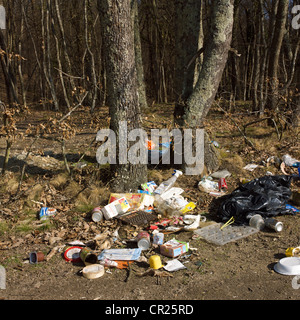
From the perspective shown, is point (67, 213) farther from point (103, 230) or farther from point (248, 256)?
point (248, 256)

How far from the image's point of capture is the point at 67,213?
492 centimetres

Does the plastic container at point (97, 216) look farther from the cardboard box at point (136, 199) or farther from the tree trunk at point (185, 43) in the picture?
the tree trunk at point (185, 43)

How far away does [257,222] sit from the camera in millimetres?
4473

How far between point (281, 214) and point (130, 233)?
2.09 m

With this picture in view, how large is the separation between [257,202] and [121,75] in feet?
8.46

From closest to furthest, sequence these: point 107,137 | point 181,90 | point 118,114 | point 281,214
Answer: point 281,214, point 118,114, point 107,137, point 181,90

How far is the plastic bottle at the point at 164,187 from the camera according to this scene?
5.24 m

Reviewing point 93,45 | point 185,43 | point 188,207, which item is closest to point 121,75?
point 185,43

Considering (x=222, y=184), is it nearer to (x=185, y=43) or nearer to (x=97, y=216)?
(x=97, y=216)

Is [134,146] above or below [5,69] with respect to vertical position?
below

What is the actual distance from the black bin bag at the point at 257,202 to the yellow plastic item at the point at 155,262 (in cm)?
141

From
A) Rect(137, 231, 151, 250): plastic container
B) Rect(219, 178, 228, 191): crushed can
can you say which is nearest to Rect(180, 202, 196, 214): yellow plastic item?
Rect(219, 178, 228, 191): crushed can
